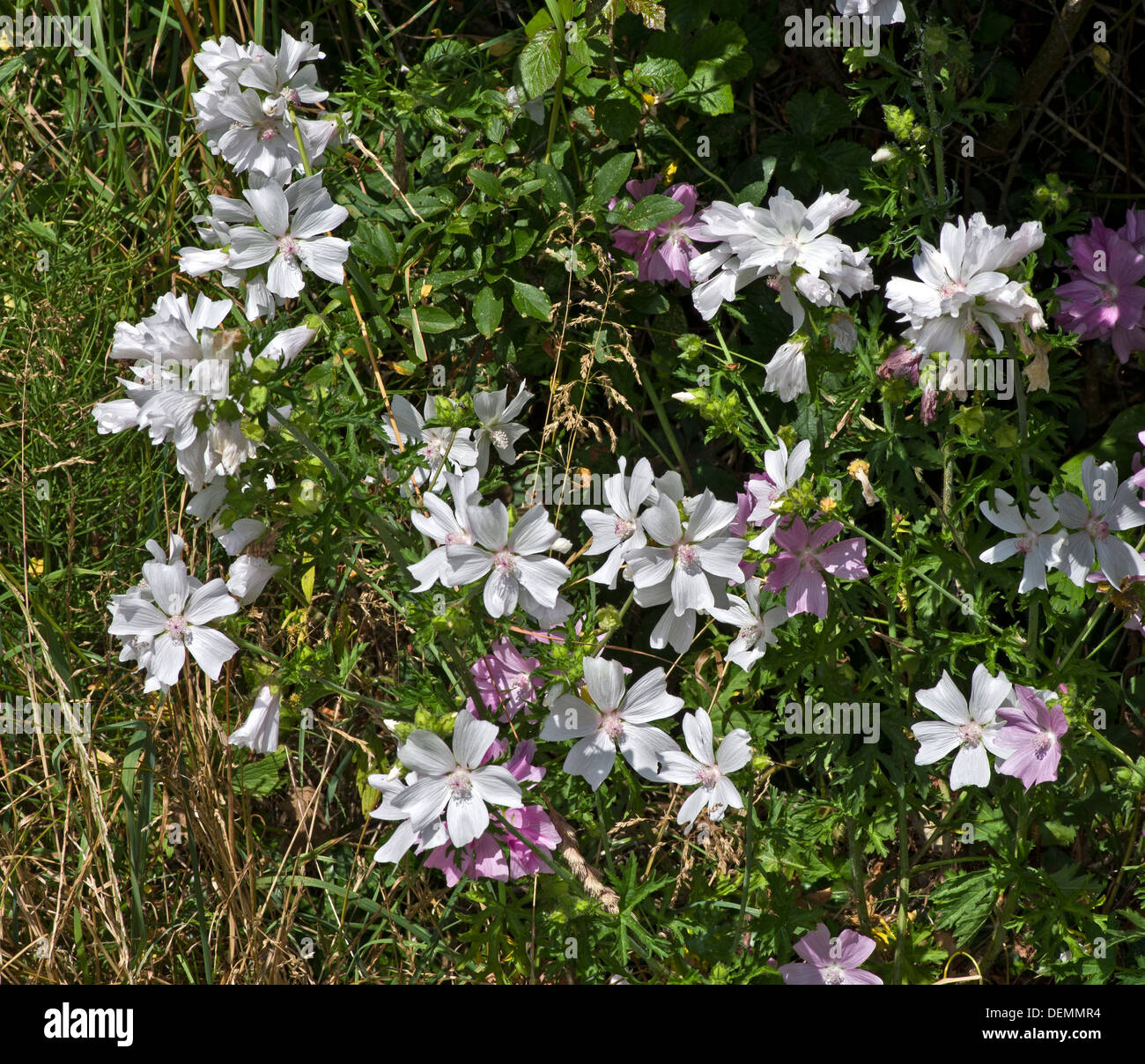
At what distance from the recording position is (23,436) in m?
2.35

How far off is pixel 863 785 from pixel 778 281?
0.86 meters

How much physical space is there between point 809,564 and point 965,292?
46cm

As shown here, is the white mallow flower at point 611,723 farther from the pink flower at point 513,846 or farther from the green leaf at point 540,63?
the green leaf at point 540,63

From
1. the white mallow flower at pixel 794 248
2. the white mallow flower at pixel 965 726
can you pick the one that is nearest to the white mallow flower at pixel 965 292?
the white mallow flower at pixel 794 248

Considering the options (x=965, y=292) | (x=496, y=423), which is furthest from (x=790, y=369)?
(x=496, y=423)

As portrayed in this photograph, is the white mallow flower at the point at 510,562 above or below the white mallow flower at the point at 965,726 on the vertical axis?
above

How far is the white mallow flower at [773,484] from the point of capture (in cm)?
170

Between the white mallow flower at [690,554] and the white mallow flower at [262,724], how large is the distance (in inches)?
22.8

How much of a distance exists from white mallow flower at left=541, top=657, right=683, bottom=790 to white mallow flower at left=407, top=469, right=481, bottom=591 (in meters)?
0.27

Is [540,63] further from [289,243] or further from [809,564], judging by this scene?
[809,564]

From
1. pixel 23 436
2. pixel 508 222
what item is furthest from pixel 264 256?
pixel 23 436

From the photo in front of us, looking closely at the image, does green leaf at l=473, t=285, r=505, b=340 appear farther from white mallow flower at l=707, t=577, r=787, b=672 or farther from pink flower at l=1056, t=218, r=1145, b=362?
pink flower at l=1056, t=218, r=1145, b=362

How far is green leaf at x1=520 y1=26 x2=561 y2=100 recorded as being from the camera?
211 cm

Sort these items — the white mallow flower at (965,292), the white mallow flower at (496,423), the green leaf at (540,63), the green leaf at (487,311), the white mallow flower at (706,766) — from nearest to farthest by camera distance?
the white mallow flower at (965,292)
the white mallow flower at (706,766)
the white mallow flower at (496,423)
the green leaf at (540,63)
the green leaf at (487,311)
